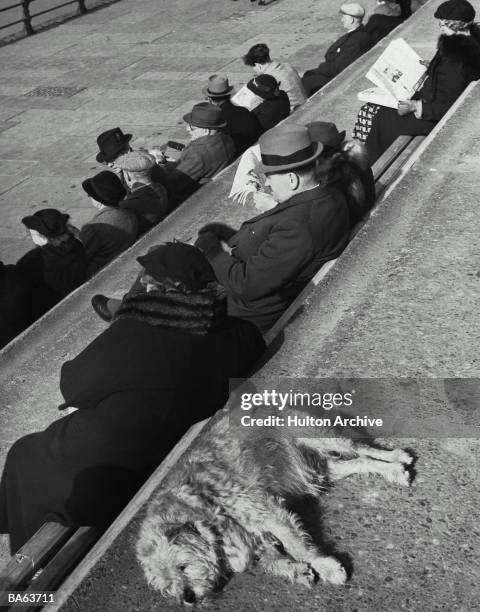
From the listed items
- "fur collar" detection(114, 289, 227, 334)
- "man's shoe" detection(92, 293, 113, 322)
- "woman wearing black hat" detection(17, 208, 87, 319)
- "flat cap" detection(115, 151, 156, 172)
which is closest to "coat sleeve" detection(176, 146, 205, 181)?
"flat cap" detection(115, 151, 156, 172)

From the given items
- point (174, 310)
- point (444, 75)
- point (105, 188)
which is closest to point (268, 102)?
point (444, 75)

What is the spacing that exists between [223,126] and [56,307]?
9.39 feet

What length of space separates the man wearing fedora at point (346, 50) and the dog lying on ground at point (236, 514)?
735 centimetres

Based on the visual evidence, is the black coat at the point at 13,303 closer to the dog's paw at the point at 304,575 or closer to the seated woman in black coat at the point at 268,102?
A: the dog's paw at the point at 304,575

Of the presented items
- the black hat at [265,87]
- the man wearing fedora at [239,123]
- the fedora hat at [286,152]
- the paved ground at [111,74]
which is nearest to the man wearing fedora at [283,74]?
the black hat at [265,87]

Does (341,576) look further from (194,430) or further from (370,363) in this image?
Result: (370,363)

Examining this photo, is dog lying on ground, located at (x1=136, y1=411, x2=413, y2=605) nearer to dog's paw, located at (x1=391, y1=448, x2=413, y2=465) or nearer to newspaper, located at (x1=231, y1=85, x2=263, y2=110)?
dog's paw, located at (x1=391, y1=448, x2=413, y2=465)

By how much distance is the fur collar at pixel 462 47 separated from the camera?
644cm

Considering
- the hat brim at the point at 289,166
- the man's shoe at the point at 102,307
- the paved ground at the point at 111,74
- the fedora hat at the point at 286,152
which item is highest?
the fedora hat at the point at 286,152

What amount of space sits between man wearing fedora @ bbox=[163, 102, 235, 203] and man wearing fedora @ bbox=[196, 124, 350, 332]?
113 inches

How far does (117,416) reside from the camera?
10.8 feet

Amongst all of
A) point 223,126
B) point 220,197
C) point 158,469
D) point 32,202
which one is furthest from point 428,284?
point 32,202

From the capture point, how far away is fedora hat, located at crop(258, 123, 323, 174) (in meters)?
4.20

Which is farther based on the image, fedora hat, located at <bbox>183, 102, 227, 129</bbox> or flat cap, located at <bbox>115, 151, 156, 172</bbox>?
fedora hat, located at <bbox>183, 102, 227, 129</bbox>
